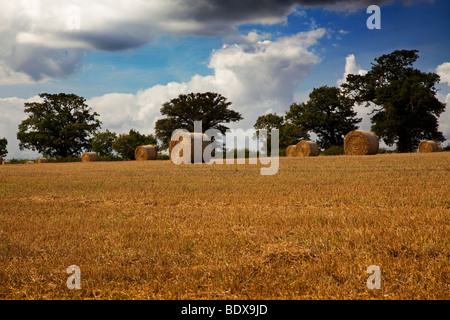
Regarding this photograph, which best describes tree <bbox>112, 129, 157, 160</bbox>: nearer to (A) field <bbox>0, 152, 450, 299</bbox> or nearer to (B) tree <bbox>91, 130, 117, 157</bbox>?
(B) tree <bbox>91, 130, 117, 157</bbox>

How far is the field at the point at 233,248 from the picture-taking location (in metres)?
3.34

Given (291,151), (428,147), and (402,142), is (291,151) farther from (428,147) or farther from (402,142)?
(402,142)

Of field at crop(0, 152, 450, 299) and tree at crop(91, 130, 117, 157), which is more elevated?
tree at crop(91, 130, 117, 157)

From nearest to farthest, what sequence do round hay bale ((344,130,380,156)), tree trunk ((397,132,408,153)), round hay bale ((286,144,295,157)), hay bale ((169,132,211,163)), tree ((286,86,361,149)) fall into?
hay bale ((169,132,211,163)) < round hay bale ((344,130,380,156)) < round hay bale ((286,144,295,157)) < tree trunk ((397,132,408,153)) < tree ((286,86,361,149))

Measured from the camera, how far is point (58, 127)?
2270 inches

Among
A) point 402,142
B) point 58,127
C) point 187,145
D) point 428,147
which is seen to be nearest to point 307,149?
point 187,145

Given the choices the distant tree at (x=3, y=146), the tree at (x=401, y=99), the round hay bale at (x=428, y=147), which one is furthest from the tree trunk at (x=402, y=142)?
the distant tree at (x=3, y=146)

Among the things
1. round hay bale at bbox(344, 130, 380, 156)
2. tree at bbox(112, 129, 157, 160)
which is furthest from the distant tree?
round hay bale at bbox(344, 130, 380, 156)

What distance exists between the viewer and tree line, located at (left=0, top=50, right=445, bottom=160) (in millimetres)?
41713

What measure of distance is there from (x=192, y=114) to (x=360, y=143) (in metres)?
32.2

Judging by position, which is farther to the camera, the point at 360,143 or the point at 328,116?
the point at 328,116

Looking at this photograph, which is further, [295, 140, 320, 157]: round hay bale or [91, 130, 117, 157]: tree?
[91, 130, 117, 157]: tree

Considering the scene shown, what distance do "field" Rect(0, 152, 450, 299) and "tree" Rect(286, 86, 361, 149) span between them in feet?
144
